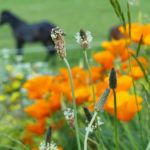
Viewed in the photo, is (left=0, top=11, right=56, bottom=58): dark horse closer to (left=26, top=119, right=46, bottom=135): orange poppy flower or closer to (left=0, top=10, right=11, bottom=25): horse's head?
(left=0, top=10, right=11, bottom=25): horse's head

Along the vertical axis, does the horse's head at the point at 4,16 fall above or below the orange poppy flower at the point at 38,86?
below

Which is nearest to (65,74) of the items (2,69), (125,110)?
(125,110)

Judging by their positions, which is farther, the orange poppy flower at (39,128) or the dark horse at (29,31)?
the dark horse at (29,31)

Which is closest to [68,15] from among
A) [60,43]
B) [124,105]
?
[124,105]

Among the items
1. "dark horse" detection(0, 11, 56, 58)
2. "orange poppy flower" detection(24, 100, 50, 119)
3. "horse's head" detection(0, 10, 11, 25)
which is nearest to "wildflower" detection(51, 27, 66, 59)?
"orange poppy flower" detection(24, 100, 50, 119)

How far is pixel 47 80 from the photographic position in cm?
289

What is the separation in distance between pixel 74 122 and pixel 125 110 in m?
0.55

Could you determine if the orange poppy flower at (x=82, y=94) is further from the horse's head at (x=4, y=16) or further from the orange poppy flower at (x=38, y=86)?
the horse's head at (x=4, y=16)

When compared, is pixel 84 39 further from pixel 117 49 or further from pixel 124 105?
pixel 117 49

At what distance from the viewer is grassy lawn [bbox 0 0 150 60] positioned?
48.4 feet

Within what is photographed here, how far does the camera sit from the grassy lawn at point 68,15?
14766mm

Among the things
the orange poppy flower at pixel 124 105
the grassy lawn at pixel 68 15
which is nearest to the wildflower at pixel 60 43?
the orange poppy flower at pixel 124 105

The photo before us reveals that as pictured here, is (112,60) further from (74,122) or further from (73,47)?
(73,47)

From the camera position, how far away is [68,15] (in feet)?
56.3
